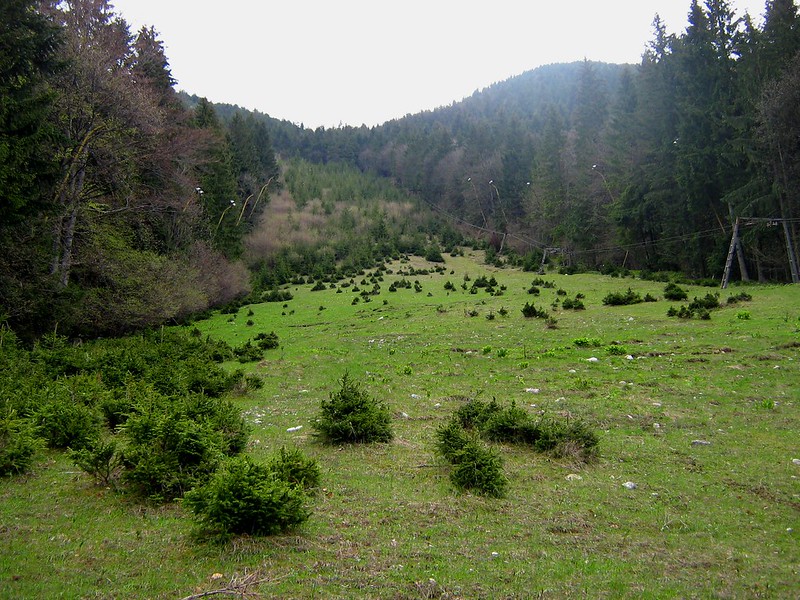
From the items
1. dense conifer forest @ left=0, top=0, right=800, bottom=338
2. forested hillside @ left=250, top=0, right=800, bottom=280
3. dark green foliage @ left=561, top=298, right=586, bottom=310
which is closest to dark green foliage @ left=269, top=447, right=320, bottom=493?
dense conifer forest @ left=0, top=0, right=800, bottom=338

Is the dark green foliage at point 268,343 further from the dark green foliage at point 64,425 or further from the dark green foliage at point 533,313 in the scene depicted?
the dark green foliage at point 64,425

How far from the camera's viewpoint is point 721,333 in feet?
58.6

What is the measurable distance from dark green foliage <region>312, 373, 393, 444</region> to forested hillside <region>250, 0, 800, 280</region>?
1302 inches

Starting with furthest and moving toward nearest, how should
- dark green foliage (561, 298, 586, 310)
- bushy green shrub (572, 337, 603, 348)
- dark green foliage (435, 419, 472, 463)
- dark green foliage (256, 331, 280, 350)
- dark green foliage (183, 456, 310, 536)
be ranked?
dark green foliage (561, 298, 586, 310), dark green foliage (256, 331, 280, 350), bushy green shrub (572, 337, 603, 348), dark green foliage (435, 419, 472, 463), dark green foliage (183, 456, 310, 536)

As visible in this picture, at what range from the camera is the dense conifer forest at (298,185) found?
786 inches

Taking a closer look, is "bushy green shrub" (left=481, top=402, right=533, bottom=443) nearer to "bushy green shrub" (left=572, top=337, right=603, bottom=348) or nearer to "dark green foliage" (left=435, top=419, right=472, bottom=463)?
"dark green foliage" (left=435, top=419, right=472, bottom=463)

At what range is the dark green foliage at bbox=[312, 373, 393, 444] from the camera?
9156 mm

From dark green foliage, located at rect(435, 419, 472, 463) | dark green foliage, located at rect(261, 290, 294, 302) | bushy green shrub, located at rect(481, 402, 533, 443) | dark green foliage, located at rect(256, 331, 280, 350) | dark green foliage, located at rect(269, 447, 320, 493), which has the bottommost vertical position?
dark green foliage, located at rect(261, 290, 294, 302)

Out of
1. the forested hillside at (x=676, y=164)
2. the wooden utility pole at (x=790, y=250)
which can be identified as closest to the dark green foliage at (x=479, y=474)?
the forested hillside at (x=676, y=164)

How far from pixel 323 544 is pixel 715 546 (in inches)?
162

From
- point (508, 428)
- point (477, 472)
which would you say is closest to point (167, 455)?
point (477, 472)

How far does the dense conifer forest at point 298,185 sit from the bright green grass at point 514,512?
44.8 ft

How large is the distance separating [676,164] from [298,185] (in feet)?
213

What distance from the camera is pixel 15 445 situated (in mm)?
7211
